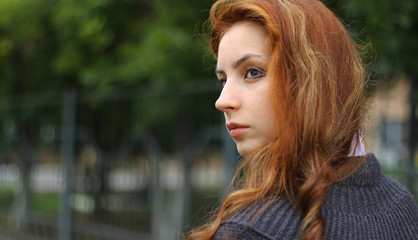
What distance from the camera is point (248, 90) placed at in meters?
1.21

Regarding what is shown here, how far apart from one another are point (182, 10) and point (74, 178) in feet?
7.42

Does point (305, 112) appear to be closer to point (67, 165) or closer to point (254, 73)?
point (254, 73)

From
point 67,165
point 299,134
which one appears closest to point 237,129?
point 299,134

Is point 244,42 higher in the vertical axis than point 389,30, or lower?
lower

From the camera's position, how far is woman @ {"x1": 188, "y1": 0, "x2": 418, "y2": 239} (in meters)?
1.05

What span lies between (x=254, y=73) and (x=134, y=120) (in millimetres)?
4086

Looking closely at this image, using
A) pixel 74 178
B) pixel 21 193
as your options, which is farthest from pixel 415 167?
pixel 21 193

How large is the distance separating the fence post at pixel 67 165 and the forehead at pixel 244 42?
472 centimetres

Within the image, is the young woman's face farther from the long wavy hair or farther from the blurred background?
the blurred background

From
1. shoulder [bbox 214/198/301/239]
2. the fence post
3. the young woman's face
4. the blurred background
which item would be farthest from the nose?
the fence post

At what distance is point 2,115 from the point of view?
774 centimetres

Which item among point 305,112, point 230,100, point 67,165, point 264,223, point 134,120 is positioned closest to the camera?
point 264,223

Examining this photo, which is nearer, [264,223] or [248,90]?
[264,223]

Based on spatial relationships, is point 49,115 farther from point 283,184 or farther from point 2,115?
point 283,184
